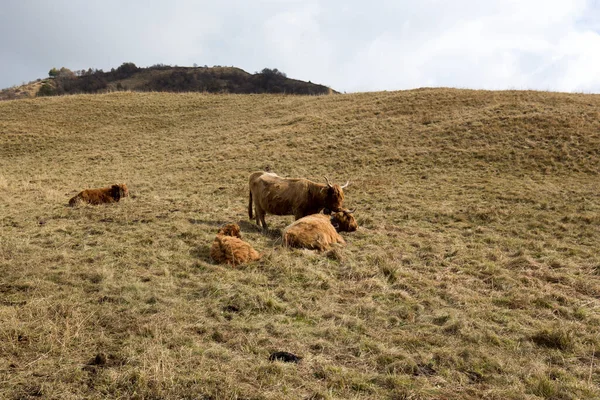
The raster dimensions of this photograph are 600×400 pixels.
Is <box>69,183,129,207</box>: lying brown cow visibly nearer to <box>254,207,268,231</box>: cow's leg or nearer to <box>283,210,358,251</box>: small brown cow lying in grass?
<box>254,207,268,231</box>: cow's leg

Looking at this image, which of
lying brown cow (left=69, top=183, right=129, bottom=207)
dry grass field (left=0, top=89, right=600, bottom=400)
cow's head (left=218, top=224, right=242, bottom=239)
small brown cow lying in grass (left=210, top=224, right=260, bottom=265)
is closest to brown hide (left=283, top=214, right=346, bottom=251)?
dry grass field (left=0, top=89, right=600, bottom=400)

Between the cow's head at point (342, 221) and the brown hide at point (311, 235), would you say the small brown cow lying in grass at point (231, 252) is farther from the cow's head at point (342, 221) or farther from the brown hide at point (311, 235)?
the cow's head at point (342, 221)

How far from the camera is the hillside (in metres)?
79.5

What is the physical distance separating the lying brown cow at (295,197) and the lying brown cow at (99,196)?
17.2ft

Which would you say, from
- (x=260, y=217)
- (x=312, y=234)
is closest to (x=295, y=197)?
(x=260, y=217)

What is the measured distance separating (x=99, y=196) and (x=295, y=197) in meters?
6.64

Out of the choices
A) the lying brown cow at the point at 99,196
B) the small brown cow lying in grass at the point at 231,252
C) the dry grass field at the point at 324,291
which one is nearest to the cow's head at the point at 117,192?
the lying brown cow at the point at 99,196

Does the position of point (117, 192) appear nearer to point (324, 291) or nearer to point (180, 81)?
point (324, 291)

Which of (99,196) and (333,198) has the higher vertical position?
(333,198)

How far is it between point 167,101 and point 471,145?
31.1 metres

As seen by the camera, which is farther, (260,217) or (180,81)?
(180,81)

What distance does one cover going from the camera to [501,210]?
11.8 metres

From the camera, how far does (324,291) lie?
5.86 m

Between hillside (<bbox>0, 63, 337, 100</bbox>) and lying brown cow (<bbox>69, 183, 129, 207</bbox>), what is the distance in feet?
224
